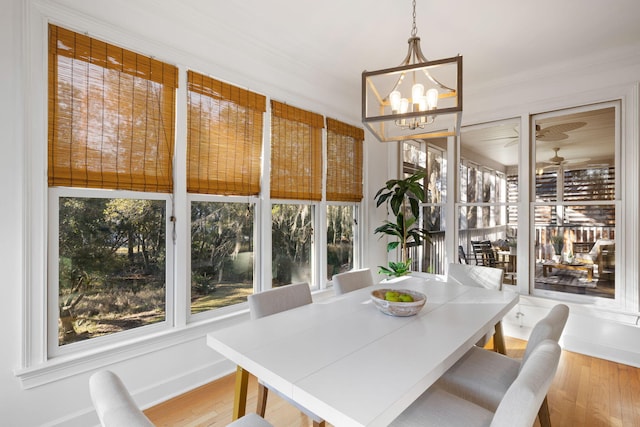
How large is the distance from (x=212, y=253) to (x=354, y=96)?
8.28 ft

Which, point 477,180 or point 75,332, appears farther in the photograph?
point 477,180

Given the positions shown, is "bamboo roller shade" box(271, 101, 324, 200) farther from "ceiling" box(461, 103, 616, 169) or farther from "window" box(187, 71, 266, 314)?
"ceiling" box(461, 103, 616, 169)

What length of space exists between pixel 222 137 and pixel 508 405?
8.15 ft

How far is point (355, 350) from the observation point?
1355 millimetres

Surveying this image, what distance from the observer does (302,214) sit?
350 centimetres

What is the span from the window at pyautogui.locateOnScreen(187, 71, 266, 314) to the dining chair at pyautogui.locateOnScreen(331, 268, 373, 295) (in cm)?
92

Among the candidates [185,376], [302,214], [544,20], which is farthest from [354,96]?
[185,376]

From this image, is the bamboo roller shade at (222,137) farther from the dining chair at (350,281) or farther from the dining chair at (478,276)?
the dining chair at (478,276)

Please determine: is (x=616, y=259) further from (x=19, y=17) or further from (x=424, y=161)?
(x=19, y=17)

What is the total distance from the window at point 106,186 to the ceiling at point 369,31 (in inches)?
13.0

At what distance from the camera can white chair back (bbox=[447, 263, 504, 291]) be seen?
2.76m

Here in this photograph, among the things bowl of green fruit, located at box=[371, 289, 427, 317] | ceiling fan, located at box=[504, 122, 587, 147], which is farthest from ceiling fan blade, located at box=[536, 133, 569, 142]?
bowl of green fruit, located at box=[371, 289, 427, 317]

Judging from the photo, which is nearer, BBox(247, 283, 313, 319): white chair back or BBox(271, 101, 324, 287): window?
BBox(247, 283, 313, 319): white chair back

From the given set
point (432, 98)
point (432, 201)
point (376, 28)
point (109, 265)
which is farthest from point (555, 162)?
point (109, 265)
